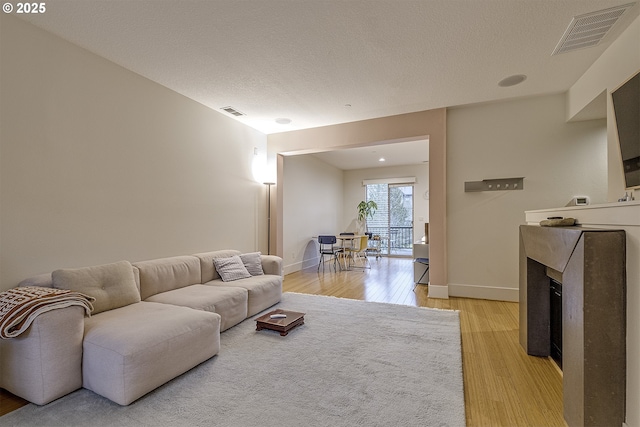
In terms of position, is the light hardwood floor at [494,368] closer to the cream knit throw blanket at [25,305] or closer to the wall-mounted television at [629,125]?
the cream knit throw blanket at [25,305]

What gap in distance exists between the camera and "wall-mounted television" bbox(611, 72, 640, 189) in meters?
2.24

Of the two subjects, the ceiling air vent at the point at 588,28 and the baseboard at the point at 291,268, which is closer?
the ceiling air vent at the point at 588,28

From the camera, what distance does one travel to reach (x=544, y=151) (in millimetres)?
3852

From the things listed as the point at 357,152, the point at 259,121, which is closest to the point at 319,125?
the point at 259,121

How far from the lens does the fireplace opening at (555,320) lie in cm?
227

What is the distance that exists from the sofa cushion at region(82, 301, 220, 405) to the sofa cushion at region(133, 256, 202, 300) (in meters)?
0.57

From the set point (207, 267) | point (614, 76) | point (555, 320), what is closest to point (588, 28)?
point (614, 76)

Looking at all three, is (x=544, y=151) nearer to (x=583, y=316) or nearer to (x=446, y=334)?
(x=446, y=334)

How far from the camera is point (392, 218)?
29.4 feet

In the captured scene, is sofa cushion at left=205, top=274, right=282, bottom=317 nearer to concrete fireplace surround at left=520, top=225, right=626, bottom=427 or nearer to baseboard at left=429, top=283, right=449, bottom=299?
baseboard at left=429, top=283, right=449, bottom=299

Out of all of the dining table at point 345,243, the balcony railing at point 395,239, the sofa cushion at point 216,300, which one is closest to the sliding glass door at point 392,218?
the balcony railing at point 395,239

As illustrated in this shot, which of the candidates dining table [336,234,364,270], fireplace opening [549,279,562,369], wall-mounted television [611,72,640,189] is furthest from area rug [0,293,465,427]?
dining table [336,234,364,270]

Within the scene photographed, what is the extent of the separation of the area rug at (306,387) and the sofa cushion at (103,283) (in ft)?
2.34

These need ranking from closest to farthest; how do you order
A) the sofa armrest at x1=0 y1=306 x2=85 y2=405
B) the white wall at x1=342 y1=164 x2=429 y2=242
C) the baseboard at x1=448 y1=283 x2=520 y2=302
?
the sofa armrest at x1=0 y1=306 x2=85 y2=405, the baseboard at x1=448 y1=283 x2=520 y2=302, the white wall at x1=342 y1=164 x2=429 y2=242
